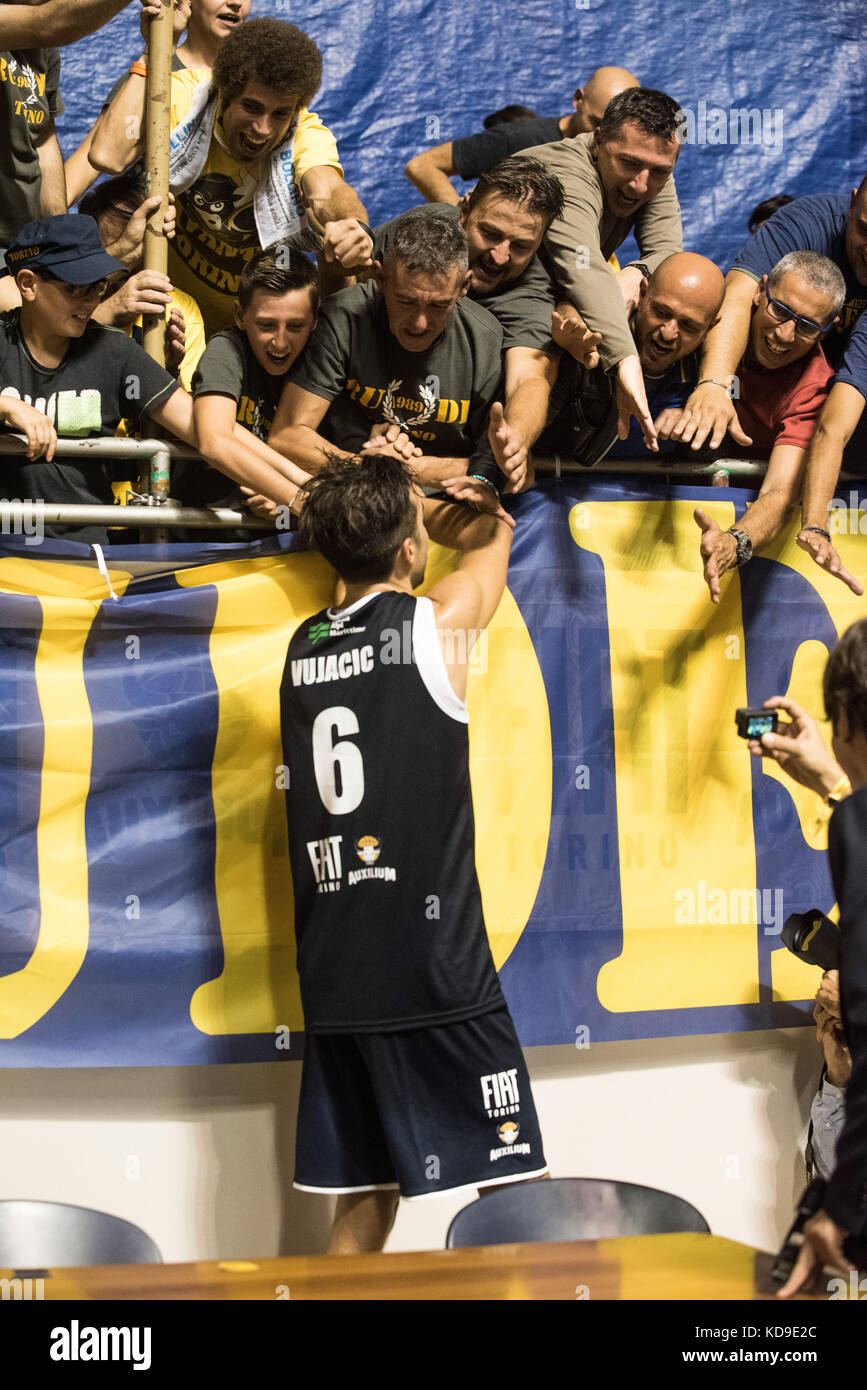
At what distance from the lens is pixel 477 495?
3283 mm

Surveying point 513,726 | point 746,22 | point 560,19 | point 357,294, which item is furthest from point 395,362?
point 746,22

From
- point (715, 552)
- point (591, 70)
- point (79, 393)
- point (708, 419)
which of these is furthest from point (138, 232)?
point (591, 70)

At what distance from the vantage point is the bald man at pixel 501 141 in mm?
4496

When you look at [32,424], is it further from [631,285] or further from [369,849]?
[631,285]

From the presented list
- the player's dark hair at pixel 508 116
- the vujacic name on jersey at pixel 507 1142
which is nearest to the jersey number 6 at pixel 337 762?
the vujacic name on jersey at pixel 507 1142

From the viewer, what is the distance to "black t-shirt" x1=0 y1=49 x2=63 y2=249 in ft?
12.4

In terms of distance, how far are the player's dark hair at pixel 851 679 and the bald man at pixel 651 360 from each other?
162 centimetres

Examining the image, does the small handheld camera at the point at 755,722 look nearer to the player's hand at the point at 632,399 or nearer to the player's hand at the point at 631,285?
the player's hand at the point at 632,399

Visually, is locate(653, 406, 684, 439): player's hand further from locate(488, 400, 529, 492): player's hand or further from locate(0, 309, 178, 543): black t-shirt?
locate(0, 309, 178, 543): black t-shirt

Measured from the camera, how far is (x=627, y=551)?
359 centimetres

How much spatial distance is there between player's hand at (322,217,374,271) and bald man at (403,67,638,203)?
1.25 meters

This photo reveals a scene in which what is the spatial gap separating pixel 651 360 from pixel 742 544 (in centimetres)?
69

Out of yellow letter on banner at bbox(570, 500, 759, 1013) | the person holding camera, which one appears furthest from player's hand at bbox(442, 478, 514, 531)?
the person holding camera
